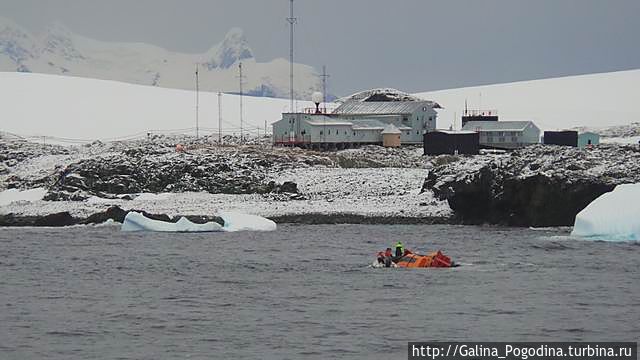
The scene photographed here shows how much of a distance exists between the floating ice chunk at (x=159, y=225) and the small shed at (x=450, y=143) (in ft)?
120

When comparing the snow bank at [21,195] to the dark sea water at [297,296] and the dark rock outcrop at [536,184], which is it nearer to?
the dark sea water at [297,296]

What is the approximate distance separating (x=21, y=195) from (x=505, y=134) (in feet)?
147

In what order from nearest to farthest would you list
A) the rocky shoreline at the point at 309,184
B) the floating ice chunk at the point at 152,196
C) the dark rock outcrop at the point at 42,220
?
the rocky shoreline at the point at 309,184
the dark rock outcrop at the point at 42,220
the floating ice chunk at the point at 152,196

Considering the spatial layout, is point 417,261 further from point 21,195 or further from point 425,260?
point 21,195

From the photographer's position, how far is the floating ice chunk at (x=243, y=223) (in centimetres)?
5938

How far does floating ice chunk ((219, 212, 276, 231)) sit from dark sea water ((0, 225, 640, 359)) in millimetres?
4260

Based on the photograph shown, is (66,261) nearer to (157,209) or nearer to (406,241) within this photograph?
(406,241)

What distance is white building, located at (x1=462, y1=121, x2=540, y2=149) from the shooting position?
10419cm

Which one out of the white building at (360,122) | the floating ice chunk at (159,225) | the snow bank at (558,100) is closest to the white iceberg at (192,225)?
the floating ice chunk at (159,225)

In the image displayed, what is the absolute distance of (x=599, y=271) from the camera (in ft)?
139

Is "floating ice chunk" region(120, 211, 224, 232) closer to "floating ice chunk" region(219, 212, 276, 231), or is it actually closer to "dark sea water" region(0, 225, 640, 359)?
"floating ice chunk" region(219, 212, 276, 231)

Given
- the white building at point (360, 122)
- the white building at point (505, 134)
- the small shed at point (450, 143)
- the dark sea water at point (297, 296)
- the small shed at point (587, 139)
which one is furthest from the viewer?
the small shed at point (587, 139)

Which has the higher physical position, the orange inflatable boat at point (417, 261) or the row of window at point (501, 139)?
the row of window at point (501, 139)

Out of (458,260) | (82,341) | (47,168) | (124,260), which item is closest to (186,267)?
(124,260)
